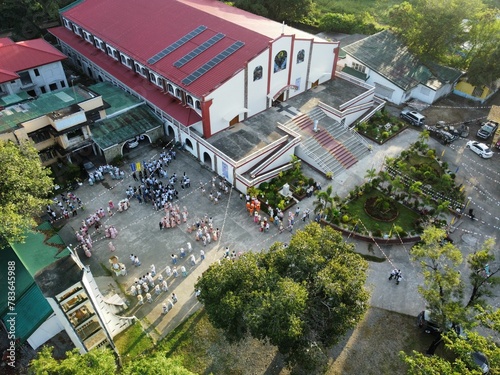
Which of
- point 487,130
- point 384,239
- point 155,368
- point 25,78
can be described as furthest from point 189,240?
point 487,130

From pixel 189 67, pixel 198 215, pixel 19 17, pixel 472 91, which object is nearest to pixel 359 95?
pixel 472 91

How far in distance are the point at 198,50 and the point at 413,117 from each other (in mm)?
23277

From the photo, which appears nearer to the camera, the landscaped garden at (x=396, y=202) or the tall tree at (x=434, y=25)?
the landscaped garden at (x=396, y=202)

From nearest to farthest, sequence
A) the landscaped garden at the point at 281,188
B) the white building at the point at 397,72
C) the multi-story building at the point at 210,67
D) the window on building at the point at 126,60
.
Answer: the landscaped garden at the point at 281,188 < the multi-story building at the point at 210,67 < the window on building at the point at 126,60 < the white building at the point at 397,72

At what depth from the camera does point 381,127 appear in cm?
4097

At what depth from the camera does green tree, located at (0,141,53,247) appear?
74.6 ft

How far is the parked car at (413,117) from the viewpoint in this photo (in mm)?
41594

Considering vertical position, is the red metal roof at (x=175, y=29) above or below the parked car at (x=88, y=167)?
above

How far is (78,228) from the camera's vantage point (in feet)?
101

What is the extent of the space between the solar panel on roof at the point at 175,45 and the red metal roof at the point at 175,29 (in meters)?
0.40

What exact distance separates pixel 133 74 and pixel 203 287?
92.3ft

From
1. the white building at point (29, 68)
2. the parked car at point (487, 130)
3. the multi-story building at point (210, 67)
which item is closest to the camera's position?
the multi-story building at point (210, 67)

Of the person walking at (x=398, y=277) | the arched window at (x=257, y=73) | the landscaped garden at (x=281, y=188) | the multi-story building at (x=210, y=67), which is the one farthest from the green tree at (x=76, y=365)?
the arched window at (x=257, y=73)

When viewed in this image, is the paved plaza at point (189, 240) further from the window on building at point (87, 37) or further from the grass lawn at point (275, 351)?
the window on building at point (87, 37)
